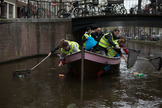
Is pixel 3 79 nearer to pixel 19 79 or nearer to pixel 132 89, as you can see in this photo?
pixel 19 79

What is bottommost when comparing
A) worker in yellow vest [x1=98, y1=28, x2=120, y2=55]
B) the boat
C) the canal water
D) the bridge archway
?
the canal water

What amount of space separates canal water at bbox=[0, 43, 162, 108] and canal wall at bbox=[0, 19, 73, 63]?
3.71 m

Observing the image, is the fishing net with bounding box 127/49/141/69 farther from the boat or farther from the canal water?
the boat

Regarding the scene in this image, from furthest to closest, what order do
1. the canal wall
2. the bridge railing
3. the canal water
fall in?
the bridge railing
the canal wall
the canal water

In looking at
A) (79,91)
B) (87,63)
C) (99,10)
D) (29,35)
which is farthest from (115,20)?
(79,91)

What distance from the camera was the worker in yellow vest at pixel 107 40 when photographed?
9.09m

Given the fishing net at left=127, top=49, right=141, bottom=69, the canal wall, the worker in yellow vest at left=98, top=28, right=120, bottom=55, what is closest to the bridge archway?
the canal wall

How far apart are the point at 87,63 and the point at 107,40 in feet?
5.18

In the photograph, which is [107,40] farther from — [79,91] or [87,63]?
[79,91]

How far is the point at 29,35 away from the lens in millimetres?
16531

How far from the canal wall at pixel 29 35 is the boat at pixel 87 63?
568cm

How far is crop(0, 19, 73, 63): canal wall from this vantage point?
528 inches

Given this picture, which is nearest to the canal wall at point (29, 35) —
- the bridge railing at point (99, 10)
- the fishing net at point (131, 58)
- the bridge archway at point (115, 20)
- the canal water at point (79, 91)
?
the bridge archway at point (115, 20)

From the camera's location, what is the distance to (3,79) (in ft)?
29.6
